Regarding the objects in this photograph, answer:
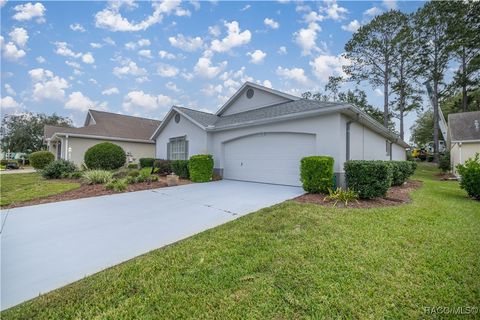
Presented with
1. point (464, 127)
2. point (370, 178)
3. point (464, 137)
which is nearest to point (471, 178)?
point (370, 178)

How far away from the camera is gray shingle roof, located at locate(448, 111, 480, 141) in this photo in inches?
607

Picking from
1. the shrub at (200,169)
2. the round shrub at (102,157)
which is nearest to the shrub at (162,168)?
the round shrub at (102,157)

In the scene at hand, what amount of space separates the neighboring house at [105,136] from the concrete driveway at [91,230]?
482 inches

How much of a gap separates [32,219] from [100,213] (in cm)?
135

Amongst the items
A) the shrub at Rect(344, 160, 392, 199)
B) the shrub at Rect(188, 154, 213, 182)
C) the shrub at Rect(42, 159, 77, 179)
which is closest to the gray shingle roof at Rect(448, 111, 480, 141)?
the shrub at Rect(344, 160, 392, 199)

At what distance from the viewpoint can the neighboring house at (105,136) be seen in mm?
16516

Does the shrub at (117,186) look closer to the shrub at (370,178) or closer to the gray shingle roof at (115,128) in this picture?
the shrub at (370,178)

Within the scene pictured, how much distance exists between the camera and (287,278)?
8.66 feet

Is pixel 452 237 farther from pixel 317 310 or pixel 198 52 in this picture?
pixel 198 52

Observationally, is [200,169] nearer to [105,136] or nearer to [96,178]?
[96,178]

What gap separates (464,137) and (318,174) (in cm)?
1592

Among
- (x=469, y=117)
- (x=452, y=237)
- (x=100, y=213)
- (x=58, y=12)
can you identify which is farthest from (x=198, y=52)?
(x=469, y=117)

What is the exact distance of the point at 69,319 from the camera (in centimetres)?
210

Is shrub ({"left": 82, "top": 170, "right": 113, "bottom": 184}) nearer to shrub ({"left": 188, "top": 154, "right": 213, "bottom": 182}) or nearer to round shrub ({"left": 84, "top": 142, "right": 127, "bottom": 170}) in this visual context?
shrub ({"left": 188, "top": 154, "right": 213, "bottom": 182})
